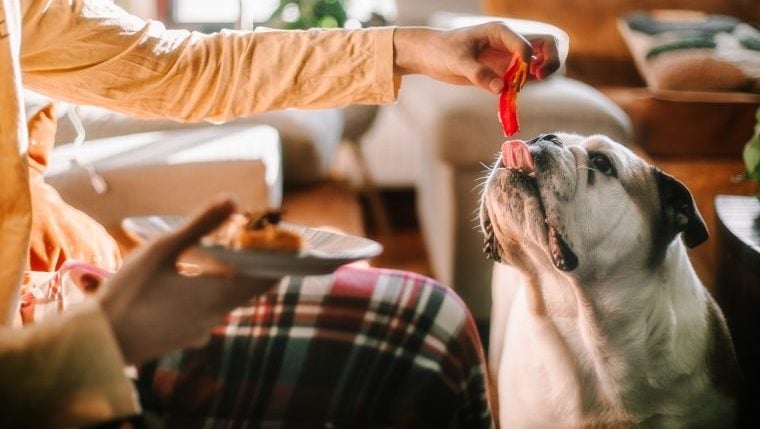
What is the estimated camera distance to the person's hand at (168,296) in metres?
0.60

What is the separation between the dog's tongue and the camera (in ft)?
3.33

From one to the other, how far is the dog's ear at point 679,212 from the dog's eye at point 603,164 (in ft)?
0.19

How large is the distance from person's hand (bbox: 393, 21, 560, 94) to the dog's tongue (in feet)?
0.33

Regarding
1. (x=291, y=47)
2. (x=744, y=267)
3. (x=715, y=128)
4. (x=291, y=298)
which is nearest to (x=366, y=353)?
(x=291, y=298)

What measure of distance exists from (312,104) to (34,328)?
21.6 inches

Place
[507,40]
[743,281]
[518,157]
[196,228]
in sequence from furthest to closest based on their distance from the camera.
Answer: [743,281], [518,157], [507,40], [196,228]

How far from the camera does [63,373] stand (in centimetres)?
60

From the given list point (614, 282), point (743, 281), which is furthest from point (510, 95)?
point (743, 281)

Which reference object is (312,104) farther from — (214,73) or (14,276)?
(14,276)

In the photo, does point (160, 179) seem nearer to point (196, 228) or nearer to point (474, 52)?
point (474, 52)

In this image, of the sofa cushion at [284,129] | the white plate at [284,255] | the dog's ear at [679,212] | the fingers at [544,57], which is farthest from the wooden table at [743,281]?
the sofa cushion at [284,129]

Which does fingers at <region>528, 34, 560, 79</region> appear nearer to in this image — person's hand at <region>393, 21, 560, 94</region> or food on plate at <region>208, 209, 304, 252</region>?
person's hand at <region>393, 21, 560, 94</region>

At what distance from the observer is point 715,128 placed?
82.6 inches

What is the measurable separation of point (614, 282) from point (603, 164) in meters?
0.15
